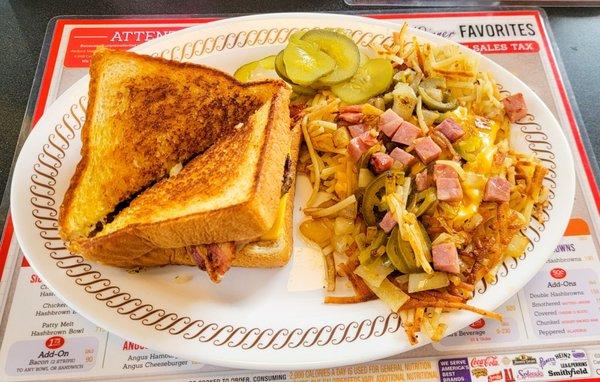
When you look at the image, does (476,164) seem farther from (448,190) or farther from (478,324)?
(478,324)

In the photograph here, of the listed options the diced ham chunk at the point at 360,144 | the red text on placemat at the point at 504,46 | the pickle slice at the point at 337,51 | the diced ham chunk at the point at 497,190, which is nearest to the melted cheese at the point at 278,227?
the diced ham chunk at the point at 360,144

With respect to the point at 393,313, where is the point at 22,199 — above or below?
above

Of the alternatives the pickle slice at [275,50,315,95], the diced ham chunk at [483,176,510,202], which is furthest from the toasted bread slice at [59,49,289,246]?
the diced ham chunk at [483,176,510,202]

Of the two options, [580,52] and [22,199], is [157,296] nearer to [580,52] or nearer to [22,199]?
[22,199]

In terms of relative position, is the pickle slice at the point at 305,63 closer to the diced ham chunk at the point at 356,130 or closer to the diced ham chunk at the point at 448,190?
the diced ham chunk at the point at 356,130

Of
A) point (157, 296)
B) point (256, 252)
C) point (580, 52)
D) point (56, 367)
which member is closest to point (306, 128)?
point (256, 252)

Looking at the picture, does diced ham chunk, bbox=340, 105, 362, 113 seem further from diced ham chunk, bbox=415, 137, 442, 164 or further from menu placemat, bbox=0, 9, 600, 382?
menu placemat, bbox=0, 9, 600, 382
